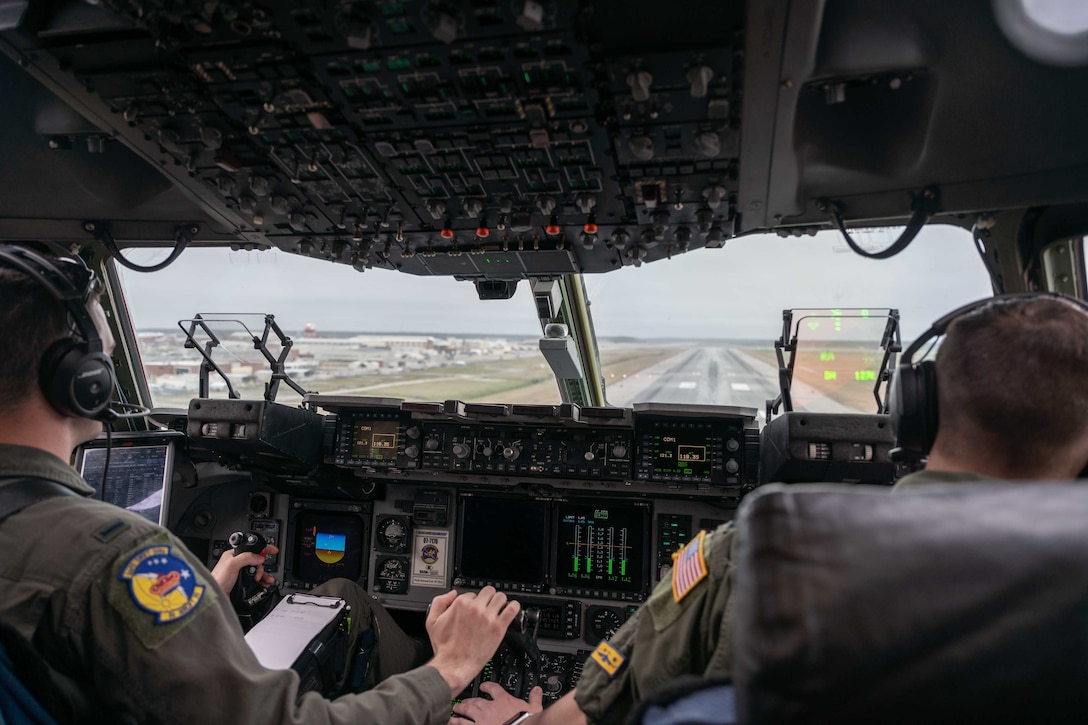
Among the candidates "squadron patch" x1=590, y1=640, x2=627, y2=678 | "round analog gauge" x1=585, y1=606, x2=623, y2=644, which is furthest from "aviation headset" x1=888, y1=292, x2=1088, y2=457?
"round analog gauge" x1=585, y1=606, x2=623, y2=644

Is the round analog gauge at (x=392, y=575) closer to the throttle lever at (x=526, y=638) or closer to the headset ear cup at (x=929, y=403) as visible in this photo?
the throttle lever at (x=526, y=638)

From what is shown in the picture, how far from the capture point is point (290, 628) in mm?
2109

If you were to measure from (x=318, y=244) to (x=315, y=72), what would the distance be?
935 mm

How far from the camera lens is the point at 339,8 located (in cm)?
102

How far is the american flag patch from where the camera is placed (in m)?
1.11

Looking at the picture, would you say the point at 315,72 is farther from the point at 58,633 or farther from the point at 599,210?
the point at 58,633

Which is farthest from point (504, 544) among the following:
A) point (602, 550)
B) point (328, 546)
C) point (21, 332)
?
point (21, 332)

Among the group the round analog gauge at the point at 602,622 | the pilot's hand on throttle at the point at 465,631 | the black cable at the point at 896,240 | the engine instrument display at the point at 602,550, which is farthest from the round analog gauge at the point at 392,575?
the black cable at the point at 896,240

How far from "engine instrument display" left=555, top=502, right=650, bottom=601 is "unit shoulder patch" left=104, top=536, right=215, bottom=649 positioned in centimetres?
214

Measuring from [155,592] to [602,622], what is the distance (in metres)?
2.30

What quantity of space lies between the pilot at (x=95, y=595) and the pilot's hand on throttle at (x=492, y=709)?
2.88 ft

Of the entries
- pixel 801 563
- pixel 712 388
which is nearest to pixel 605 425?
pixel 712 388

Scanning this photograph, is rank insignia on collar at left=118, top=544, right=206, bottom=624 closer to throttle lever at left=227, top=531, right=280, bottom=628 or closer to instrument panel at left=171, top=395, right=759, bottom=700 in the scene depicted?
instrument panel at left=171, top=395, right=759, bottom=700

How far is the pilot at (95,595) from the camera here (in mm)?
903
